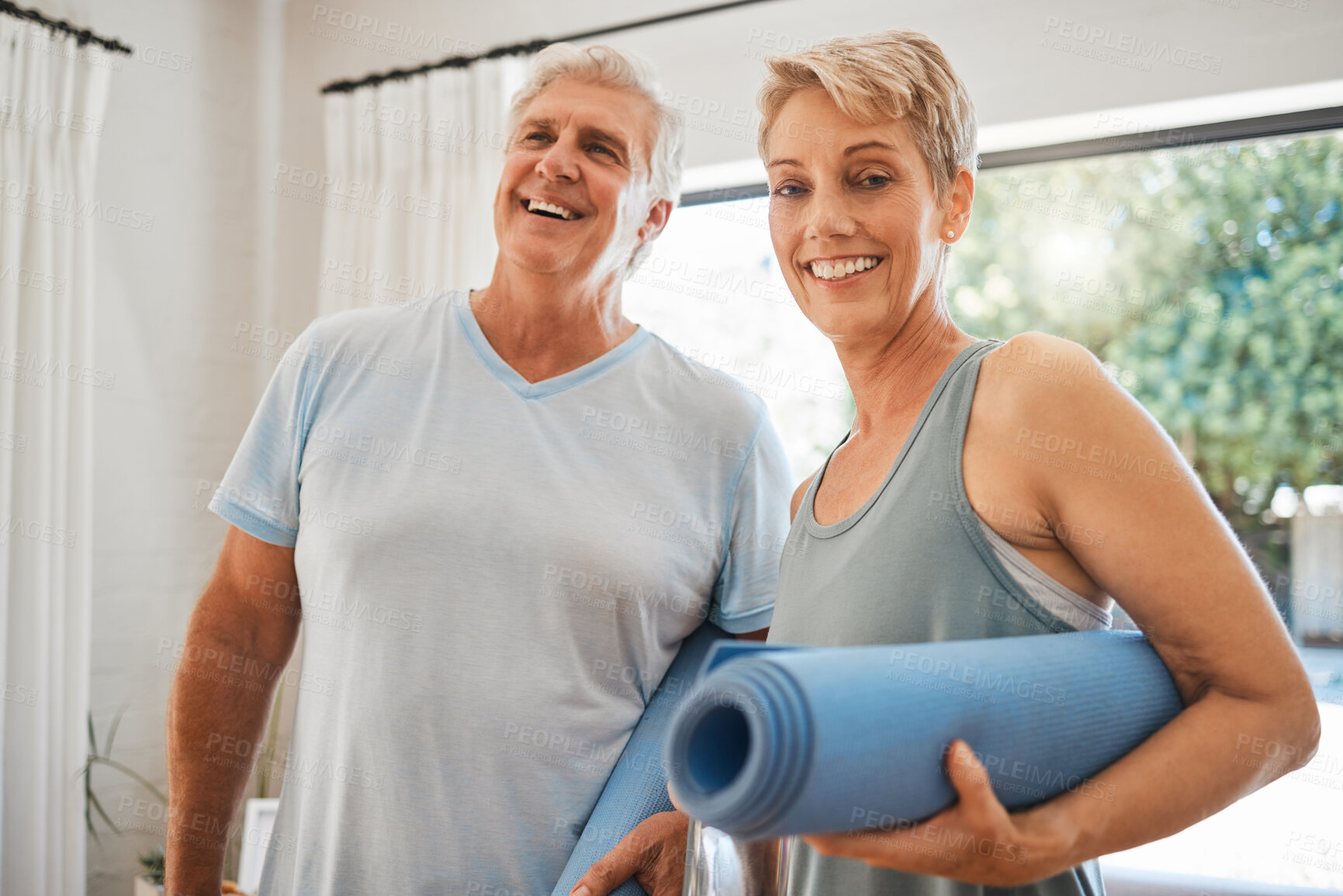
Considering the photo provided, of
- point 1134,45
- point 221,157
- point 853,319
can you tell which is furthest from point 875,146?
point 221,157

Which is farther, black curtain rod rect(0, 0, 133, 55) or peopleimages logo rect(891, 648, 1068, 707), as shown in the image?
black curtain rod rect(0, 0, 133, 55)

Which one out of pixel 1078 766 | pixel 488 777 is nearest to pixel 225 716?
pixel 488 777

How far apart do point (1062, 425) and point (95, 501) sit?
112 inches

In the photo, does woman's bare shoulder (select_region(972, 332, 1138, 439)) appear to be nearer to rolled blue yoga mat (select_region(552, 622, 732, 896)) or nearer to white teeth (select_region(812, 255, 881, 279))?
white teeth (select_region(812, 255, 881, 279))

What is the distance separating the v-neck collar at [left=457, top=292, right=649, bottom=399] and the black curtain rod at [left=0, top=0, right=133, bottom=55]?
6.36ft

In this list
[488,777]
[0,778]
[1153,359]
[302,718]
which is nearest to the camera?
[488,777]

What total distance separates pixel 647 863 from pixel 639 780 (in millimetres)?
114

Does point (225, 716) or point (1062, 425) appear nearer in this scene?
point (1062, 425)

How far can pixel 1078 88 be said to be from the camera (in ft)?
7.23

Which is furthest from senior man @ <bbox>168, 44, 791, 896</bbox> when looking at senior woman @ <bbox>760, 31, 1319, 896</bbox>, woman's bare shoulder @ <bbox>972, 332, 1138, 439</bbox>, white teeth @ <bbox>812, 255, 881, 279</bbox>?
woman's bare shoulder @ <bbox>972, 332, 1138, 439</bbox>

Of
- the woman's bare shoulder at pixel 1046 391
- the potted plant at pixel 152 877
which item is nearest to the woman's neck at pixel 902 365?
the woman's bare shoulder at pixel 1046 391

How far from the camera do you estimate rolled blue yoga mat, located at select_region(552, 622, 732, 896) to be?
112cm

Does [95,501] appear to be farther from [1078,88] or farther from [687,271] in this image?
[1078,88]

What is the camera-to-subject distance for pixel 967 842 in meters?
0.59
